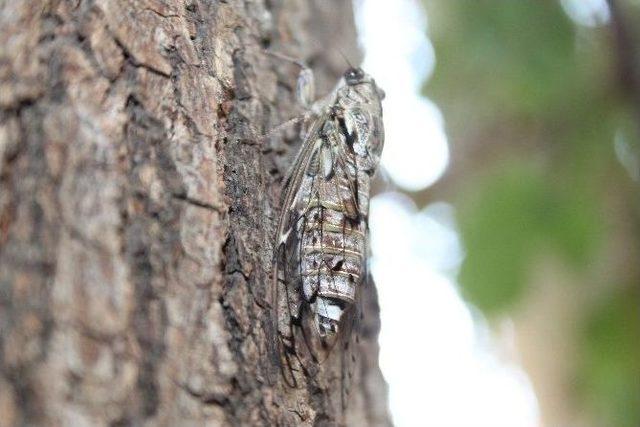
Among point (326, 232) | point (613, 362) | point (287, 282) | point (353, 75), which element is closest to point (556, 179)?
point (613, 362)

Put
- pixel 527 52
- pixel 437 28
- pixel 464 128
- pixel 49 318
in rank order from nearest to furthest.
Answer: pixel 49 318, pixel 527 52, pixel 437 28, pixel 464 128

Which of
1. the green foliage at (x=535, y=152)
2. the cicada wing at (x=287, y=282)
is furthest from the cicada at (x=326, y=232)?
the green foliage at (x=535, y=152)

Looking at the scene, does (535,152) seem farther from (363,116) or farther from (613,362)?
(363,116)

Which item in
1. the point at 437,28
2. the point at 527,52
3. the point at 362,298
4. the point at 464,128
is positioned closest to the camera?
the point at 362,298

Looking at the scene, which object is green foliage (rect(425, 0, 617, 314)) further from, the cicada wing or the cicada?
the cicada wing

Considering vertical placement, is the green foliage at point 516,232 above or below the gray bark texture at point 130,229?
above

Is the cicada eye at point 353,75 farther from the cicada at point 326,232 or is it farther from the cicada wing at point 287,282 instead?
the cicada wing at point 287,282

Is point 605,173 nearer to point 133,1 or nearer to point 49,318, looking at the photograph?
point 133,1

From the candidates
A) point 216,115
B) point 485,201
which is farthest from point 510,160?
point 216,115
